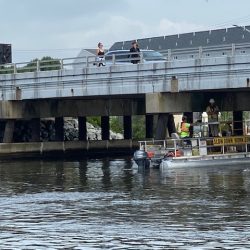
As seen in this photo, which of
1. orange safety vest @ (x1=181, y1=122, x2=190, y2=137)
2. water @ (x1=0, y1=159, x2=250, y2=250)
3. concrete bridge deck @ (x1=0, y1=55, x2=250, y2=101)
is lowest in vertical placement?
water @ (x1=0, y1=159, x2=250, y2=250)

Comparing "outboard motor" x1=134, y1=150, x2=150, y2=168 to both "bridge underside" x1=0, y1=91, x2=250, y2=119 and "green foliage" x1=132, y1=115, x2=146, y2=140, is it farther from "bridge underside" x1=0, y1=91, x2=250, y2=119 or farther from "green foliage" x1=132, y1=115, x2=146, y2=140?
"green foliage" x1=132, y1=115, x2=146, y2=140

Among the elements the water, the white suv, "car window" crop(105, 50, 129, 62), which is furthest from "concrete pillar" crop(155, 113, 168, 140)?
the water

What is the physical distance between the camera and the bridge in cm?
4275

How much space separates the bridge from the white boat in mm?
2852

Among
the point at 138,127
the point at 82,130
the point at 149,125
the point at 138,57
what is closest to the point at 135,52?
the point at 138,57

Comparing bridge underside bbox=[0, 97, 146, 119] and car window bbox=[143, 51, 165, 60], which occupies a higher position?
car window bbox=[143, 51, 165, 60]

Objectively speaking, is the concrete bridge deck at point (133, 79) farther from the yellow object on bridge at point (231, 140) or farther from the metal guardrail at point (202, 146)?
the metal guardrail at point (202, 146)

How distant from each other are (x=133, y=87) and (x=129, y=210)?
23.0 metres

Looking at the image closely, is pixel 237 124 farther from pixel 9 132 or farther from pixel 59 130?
pixel 59 130

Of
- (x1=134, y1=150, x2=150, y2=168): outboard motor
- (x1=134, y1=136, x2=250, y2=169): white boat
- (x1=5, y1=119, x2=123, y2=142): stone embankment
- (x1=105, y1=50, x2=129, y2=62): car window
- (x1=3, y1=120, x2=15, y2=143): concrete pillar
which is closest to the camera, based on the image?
(x1=134, y1=150, x2=150, y2=168): outboard motor

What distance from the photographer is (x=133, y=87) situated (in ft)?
153

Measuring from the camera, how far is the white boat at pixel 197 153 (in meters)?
39.3

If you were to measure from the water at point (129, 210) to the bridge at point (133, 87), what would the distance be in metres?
5.43

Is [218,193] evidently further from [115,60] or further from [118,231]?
[115,60]
